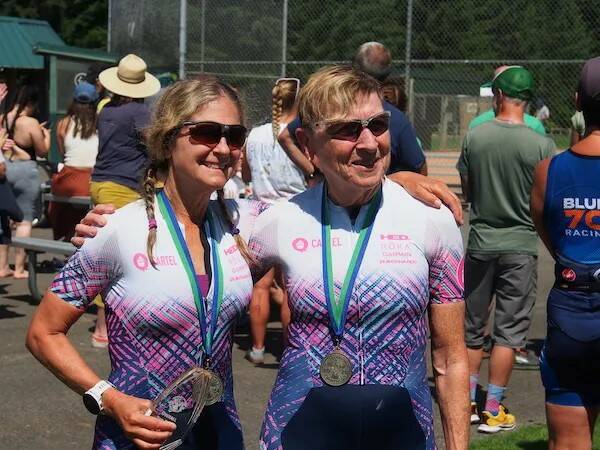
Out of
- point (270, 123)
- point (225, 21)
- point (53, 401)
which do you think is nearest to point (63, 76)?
point (225, 21)

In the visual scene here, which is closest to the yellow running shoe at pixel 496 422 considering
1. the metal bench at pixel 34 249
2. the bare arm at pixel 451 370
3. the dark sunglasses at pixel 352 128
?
the bare arm at pixel 451 370

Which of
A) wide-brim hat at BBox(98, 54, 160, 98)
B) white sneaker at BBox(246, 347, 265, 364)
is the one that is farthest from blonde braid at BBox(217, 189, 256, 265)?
wide-brim hat at BBox(98, 54, 160, 98)

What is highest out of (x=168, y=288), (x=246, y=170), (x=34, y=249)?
(x=168, y=288)

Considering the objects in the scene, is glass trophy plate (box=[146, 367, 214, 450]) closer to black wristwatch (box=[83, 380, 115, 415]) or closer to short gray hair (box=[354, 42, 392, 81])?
black wristwatch (box=[83, 380, 115, 415])

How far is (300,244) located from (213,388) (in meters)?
0.47

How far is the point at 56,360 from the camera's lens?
9.53 ft

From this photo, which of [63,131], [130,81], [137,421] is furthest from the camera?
[63,131]

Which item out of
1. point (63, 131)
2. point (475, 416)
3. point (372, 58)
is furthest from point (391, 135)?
A: point (63, 131)

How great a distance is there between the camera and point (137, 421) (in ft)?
9.02

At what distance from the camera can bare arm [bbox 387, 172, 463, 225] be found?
3.10 meters

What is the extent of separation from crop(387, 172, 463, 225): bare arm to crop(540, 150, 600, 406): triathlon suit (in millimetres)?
1240

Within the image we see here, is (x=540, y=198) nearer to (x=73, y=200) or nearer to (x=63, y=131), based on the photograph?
(x=73, y=200)

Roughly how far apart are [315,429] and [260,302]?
4.88 metres

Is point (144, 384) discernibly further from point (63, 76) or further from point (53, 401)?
point (63, 76)
